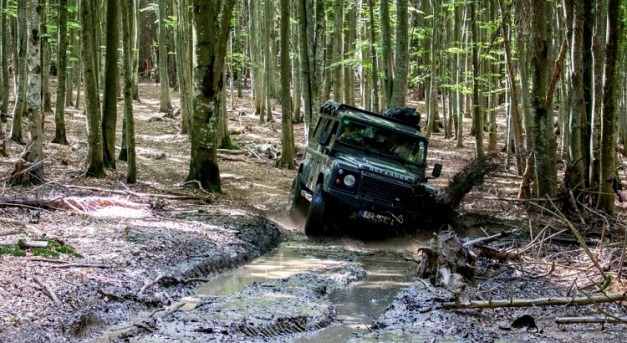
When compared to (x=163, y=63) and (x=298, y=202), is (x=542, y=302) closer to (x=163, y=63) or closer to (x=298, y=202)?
(x=298, y=202)

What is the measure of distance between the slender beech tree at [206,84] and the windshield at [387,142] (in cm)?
373

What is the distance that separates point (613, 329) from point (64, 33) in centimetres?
1747

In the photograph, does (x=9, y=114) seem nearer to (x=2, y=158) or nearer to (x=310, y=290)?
(x=2, y=158)

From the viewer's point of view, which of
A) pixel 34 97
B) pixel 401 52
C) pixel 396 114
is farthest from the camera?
pixel 401 52

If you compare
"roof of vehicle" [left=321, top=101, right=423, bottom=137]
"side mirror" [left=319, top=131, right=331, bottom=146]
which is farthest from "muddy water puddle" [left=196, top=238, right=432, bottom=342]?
"roof of vehicle" [left=321, top=101, right=423, bottom=137]

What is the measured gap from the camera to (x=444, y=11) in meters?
29.9

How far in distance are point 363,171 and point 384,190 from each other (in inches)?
17.2

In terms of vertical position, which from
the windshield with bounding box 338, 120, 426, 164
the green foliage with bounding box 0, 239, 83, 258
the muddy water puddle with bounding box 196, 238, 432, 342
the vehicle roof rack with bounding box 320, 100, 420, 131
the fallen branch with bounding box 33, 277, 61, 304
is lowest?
the muddy water puddle with bounding box 196, 238, 432, 342

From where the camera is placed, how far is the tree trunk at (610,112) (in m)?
11.5

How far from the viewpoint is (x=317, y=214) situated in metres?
10.4

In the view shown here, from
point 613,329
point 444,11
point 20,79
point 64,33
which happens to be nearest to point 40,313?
point 613,329

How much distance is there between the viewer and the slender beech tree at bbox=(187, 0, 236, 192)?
13.6 meters

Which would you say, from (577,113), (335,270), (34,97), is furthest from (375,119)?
(34,97)

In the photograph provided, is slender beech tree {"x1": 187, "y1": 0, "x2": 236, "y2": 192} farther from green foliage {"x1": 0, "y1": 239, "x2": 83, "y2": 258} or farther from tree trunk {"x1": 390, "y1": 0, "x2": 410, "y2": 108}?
green foliage {"x1": 0, "y1": 239, "x2": 83, "y2": 258}
